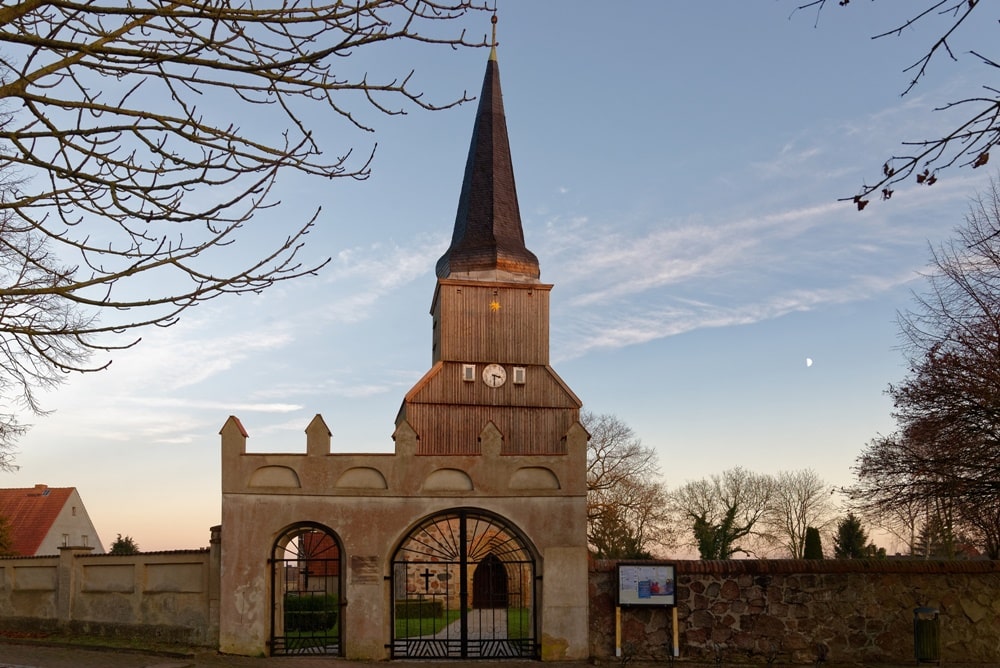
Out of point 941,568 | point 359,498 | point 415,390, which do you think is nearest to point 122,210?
point 359,498

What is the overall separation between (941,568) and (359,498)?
11.4m

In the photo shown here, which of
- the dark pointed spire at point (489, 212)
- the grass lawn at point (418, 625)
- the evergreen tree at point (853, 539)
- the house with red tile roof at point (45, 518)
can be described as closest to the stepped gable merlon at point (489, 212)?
the dark pointed spire at point (489, 212)

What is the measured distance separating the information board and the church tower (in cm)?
1827

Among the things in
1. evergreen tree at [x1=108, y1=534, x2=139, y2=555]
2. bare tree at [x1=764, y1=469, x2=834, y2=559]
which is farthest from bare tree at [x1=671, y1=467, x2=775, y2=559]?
evergreen tree at [x1=108, y1=534, x2=139, y2=555]

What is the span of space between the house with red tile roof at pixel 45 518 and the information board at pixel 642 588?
125 ft

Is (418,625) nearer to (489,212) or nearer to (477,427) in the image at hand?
(477,427)

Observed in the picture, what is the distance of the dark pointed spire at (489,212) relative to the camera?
39.3 m

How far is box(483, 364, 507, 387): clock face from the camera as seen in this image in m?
37.4

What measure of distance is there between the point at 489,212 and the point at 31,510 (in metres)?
29.5

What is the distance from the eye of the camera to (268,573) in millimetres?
18234

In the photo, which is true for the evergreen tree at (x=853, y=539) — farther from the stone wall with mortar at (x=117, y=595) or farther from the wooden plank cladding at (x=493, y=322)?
the stone wall with mortar at (x=117, y=595)

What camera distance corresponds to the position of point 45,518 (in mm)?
48688

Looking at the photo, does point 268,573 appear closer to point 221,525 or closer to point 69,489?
point 221,525

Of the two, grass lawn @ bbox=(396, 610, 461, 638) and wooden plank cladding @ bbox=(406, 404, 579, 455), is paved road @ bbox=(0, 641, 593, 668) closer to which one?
grass lawn @ bbox=(396, 610, 461, 638)
